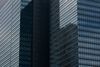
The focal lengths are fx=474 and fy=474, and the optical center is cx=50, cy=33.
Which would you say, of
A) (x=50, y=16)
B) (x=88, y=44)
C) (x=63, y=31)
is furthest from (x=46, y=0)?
(x=88, y=44)

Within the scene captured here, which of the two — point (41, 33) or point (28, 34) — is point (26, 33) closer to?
point (28, 34)

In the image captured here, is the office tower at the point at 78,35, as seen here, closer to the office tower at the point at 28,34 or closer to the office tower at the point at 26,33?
the office tower at the point at 28,34

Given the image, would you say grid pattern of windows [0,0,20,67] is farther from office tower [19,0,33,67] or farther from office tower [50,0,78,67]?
office tower [50,0,78,67]

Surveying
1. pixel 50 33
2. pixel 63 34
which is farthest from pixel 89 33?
pixel 50 33

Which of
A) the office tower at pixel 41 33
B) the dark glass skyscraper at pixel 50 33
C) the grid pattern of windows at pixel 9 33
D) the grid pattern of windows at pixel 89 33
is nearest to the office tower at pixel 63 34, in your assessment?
the dark glass skyscraper at pixel 50 33

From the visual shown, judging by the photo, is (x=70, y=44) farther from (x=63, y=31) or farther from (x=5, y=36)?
(x=5, y=36)

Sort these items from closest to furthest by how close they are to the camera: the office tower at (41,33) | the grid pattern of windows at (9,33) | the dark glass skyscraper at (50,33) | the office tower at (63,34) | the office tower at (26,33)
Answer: the dark glass skyscraper at (50,33), the office tower at (63,34), the office tower at (26,33), the office tower at (41,33), the grid pattern of windows at (9,33)

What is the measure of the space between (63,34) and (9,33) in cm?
3095

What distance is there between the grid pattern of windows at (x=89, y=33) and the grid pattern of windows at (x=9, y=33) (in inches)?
1104

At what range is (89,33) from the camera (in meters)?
156

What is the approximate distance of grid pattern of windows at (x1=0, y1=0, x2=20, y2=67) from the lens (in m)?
174

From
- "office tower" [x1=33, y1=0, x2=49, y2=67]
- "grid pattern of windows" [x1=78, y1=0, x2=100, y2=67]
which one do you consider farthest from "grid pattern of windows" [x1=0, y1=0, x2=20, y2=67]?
"grid pattern of windows" [x1=78, y1=0, x2=100, y2=67]

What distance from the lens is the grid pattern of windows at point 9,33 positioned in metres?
174

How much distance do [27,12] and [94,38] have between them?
3041cm
